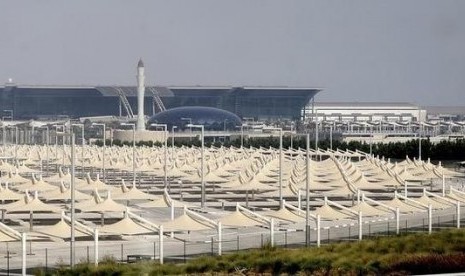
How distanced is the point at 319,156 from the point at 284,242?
7762 centimetres

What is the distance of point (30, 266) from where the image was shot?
39875 millimetres

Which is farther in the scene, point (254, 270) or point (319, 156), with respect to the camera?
point (319, 156)

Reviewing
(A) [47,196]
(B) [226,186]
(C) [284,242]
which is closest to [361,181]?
(B) [226,186]

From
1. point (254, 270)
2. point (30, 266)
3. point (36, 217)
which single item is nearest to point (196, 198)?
point (36, 217)

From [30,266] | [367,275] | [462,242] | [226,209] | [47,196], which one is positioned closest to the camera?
[367,275]

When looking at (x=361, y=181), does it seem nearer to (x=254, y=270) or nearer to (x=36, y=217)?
(x=36, y=217)

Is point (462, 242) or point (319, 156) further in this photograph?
point (319, 156)

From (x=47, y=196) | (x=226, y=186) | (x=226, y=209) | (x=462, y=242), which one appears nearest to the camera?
(x=462, y=242)

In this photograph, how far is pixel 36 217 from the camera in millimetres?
64438

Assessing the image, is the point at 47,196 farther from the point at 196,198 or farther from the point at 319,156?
the point at 319,156

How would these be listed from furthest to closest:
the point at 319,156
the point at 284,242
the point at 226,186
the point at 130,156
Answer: the point at 319,156
the point at 130,156
the point at 226,186
the point at 284,242

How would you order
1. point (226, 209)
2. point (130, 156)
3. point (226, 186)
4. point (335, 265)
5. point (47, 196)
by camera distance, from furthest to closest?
1. point (130, 156)
2. point (226, 186)
3. point (226, 209)
4. point (47, 196)
5. point (335, 265)

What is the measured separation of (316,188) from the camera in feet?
238

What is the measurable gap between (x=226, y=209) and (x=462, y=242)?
3467 cm
